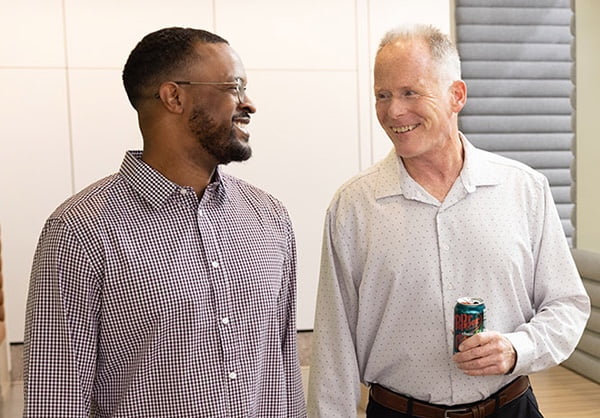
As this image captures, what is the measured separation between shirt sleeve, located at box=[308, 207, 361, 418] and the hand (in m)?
0.30

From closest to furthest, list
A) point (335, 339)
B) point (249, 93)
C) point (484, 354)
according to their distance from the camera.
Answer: point (484, 354) → point (335, 339) → point (249, 93)

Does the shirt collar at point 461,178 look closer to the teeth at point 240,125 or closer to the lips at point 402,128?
the lips at point 402,128

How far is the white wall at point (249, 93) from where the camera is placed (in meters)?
3.50

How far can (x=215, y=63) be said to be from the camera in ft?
5.28

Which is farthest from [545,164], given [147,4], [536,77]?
[147,4]

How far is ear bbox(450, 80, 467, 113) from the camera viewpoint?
1.88 metres

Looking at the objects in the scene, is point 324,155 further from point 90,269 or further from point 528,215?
point 90,269

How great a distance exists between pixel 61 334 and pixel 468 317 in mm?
857

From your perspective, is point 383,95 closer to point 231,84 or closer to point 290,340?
point 231,84

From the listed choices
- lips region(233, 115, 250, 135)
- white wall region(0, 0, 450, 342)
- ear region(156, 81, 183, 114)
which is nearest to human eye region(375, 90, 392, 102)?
lips region(233, 115, 250, 135)

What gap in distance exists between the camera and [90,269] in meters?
1.48

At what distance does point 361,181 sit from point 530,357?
60cm

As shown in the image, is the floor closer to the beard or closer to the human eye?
the human eye

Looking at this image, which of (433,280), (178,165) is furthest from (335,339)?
(178,165)
